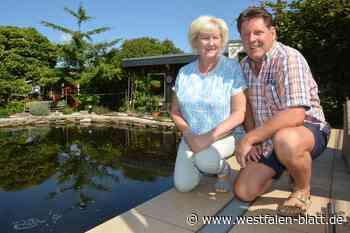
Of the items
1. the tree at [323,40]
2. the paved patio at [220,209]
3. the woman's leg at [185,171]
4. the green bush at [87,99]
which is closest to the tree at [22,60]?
the green bush at [87,99]

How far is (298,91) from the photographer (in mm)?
1681

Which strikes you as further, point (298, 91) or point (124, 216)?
point (124, 216)

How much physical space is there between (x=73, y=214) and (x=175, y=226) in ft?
6.86

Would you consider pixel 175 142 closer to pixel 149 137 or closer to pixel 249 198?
pixel 149 137

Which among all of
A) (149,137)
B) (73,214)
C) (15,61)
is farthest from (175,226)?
(15,61)

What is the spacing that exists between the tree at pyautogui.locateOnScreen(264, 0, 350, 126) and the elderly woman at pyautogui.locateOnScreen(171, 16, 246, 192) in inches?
237

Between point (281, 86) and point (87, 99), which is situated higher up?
point (281, 86)

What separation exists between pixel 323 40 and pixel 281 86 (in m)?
6.42

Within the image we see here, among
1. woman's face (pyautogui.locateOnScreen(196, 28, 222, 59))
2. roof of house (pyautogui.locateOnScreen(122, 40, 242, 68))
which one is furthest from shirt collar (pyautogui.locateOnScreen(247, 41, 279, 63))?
roof of house (pyautogui.locateOnScreen(122, 40, 242, 68))

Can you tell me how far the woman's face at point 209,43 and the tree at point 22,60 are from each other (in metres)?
14.8

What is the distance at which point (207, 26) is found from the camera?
2.02 metres

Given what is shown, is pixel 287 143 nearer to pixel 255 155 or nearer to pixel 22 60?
pixel 255 155

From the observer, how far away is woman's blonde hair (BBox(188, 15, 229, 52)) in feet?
6.63

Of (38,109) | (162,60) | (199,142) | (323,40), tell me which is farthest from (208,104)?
(38,109)
